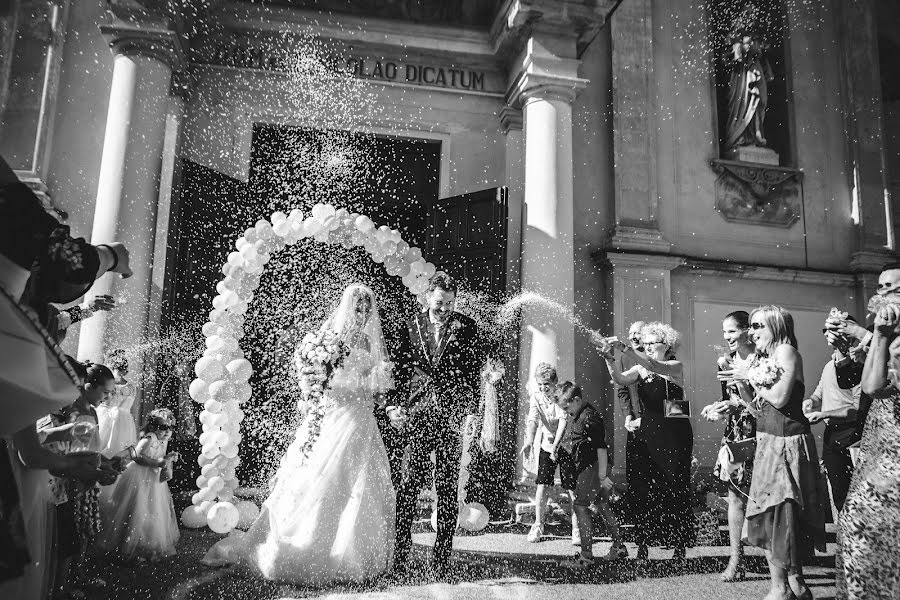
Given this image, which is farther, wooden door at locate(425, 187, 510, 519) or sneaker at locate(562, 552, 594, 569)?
wooden door at locate(425, 187, 510, 519)

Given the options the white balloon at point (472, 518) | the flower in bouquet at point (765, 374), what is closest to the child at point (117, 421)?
the white balloon at point (472, 518)

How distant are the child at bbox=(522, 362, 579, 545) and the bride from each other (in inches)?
74.3

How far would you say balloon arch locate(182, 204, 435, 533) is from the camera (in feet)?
17.9

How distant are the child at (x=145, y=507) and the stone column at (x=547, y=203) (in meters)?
4.43

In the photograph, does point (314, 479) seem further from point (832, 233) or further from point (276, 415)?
point (832, 233)

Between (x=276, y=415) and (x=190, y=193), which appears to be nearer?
(x=190, y=193)

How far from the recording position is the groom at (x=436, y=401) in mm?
4652

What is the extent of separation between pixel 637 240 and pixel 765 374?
561 cm

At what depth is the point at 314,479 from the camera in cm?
443

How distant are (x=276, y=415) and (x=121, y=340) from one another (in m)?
2.86

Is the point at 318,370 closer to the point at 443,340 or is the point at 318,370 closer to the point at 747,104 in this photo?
the point at 443,340

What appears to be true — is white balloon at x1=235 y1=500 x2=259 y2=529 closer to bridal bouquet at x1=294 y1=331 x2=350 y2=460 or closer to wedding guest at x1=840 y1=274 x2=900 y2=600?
bridal bouquet at x1=294 y1=331 x2=350 y2=460

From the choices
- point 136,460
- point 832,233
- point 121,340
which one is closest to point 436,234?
point 121,340

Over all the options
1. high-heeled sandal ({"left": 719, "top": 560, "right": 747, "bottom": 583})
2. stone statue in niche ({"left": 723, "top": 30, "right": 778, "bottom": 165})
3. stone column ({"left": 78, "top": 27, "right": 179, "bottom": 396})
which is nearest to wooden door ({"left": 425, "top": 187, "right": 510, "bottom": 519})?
high-heeled sandal ({"left": 719, "top": 560, "right": 747, "bottom": 583})
